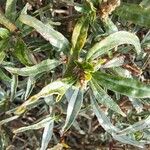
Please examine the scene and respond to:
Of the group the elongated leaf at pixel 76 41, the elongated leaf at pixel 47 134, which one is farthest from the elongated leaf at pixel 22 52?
the elongated leaf at pixel 47 134

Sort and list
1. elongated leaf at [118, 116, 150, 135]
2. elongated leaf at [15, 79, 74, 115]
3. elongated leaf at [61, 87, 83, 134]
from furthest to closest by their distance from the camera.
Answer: elongated leaf at [118, 116, 150, 135] → elongated leaf at [61, 87, 83, 134] → elongated leaf at [15, 79, 74, 115]

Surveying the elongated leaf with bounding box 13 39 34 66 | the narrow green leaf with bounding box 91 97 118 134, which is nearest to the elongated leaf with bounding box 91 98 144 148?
the narrow green leaf with bounding box 91 97 118 134

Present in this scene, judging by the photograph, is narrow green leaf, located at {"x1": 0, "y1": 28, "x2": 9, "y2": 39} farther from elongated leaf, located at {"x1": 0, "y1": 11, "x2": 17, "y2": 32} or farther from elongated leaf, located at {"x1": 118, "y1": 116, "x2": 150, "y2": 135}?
elongated leaf, located at {"x1": 118, "y1": 116, "x2": 150, "y2": 135}

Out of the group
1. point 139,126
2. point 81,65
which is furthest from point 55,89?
point 139,126

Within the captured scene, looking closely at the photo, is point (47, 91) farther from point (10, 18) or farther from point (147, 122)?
point (147, 122)

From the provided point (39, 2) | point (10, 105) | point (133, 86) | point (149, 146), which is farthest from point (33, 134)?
point (133, 86)

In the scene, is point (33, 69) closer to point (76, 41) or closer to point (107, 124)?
point (76, 41)
